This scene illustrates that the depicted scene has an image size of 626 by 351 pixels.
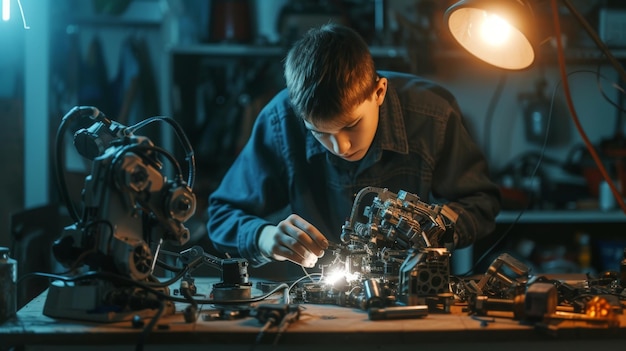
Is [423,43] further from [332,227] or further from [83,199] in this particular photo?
[83,199]

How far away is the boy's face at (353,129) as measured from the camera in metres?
1.99

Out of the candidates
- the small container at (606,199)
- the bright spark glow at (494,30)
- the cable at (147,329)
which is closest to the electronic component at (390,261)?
the cable at (147,329)

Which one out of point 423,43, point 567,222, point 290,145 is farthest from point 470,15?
point 567,222

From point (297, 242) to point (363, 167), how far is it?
19.6 inches

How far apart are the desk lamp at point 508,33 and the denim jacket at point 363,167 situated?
31cm

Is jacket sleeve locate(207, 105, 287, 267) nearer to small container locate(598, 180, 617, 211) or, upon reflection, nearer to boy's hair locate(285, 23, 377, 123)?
boy's hair locate(285, 23, 377, 123)

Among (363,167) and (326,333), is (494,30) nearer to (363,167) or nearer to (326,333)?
(363,167)

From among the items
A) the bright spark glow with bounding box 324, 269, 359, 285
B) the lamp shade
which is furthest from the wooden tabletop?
the lamp shade

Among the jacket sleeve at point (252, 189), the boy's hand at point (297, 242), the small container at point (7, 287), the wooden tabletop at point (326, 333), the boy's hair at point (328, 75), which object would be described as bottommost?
the wooden tabletop at point (326, 333)

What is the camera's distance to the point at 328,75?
196cm

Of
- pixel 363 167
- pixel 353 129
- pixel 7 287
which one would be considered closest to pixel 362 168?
pixel 363 167

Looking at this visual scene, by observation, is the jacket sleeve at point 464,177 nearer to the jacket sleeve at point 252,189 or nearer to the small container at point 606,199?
the jacket sleeve at point 252,189

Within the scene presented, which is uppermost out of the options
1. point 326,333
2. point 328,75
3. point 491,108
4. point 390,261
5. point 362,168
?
point 491,108

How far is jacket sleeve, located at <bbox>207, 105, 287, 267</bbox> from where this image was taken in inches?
89.9
